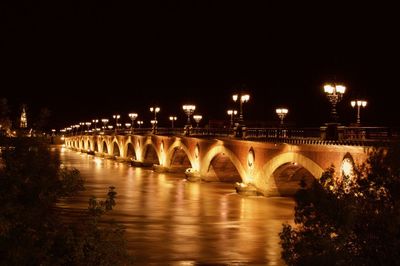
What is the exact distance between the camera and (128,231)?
2973 cm

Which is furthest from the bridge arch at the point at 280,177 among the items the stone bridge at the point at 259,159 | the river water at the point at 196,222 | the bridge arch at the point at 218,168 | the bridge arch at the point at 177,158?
the bridge arch at the point at 177,158

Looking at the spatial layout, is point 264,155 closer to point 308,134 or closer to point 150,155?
point 308,134

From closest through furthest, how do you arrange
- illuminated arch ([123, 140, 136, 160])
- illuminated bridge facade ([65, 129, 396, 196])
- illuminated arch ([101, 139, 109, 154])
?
illuminated bridge facade ([65, 129, 396, 196])
illuminated arch ([123, 140, 136, 160])
illuminated arch ([101, 139, 109, 154])

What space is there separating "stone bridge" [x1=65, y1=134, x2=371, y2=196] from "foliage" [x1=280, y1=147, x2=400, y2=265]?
4.86 meters

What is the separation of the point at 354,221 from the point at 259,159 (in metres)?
29.0

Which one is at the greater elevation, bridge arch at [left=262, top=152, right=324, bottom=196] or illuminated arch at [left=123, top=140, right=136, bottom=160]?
illuminated arch at [left=123, top=140, right=136, bottom=160]

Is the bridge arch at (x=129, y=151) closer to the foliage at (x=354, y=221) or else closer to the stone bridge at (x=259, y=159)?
the stone bridge at (x=259, y=159)

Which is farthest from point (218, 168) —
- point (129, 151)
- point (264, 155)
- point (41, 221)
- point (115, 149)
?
point (115, 149)

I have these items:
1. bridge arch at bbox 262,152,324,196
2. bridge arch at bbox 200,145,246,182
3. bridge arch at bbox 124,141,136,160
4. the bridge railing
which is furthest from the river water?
bridge arch at bbox 124,141,136,160

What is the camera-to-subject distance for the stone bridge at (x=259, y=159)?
3018cm

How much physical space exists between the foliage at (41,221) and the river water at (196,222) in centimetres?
1208

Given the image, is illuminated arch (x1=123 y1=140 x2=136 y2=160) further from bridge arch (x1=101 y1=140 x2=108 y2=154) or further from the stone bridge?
bridge arch (x1=101 y1=140 x2=108 y2=154)

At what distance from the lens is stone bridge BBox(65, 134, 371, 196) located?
30.2 m

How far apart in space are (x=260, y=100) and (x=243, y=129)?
52.5 metres
